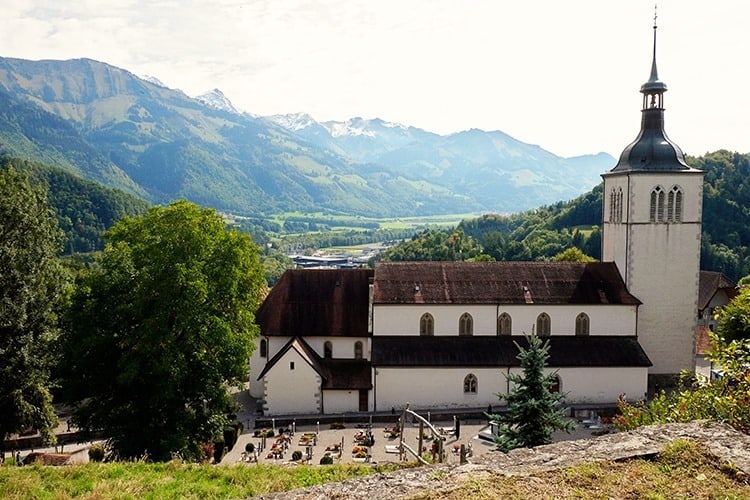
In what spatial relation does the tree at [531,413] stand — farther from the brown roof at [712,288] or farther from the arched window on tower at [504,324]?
the brown roof at [712,288]

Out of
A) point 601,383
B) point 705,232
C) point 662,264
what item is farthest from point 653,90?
point 705,232

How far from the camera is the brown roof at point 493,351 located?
116ft

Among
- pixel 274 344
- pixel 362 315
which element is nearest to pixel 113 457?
pixel 274 344

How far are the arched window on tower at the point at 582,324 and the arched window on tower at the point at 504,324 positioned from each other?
4.05 metres

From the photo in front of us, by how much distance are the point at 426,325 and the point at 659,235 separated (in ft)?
49.7

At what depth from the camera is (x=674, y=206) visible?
122 feet

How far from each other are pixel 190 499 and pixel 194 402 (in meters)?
11.5

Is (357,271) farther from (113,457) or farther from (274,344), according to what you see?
(113,457)

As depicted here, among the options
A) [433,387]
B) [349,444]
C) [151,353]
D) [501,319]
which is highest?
[151,353]

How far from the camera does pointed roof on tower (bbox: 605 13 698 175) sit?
36.8m

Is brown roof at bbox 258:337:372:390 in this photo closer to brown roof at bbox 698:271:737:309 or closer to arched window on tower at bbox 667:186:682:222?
arched window on tower at bbox 667:186:682:222

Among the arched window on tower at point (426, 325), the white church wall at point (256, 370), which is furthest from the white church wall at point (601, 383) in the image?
the white church wall at point (256, 370)

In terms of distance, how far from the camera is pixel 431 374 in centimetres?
3538

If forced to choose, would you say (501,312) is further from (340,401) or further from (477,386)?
(340,401)
